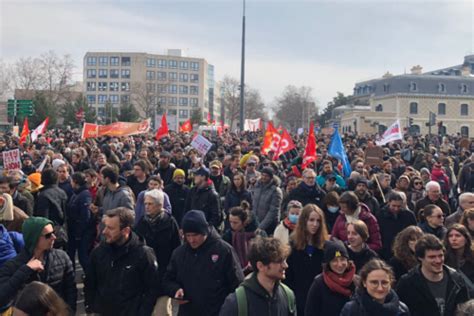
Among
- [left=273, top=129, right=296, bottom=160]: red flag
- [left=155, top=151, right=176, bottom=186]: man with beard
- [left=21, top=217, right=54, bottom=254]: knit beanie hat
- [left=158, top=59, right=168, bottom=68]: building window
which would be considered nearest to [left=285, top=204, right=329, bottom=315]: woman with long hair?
[left=21, top=217, right=54, bottom=254]: knit beanie hat

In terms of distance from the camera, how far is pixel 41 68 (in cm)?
7600

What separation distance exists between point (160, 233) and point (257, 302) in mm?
2495

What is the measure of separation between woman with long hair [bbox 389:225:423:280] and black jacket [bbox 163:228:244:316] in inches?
65.8

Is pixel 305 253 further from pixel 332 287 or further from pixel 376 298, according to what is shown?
pixel 376 298

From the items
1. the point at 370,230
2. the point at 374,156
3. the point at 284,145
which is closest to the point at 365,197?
the point at 370,230

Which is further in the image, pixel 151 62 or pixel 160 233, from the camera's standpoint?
pixel 151 62

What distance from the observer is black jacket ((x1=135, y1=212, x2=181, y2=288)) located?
5.95 metres

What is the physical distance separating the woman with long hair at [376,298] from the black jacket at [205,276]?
1.08 metres

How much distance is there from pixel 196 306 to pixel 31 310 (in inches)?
→ 69.6

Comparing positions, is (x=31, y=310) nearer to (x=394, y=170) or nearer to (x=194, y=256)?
(x=194, y=256)

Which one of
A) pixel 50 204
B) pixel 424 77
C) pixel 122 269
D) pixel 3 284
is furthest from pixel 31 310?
pixel 424 77

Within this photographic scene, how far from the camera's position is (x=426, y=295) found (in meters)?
4.27

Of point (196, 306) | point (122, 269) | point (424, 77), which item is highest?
point (424, 77)

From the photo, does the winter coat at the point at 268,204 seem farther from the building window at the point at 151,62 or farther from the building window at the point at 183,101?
the building window at the point at 183,101
